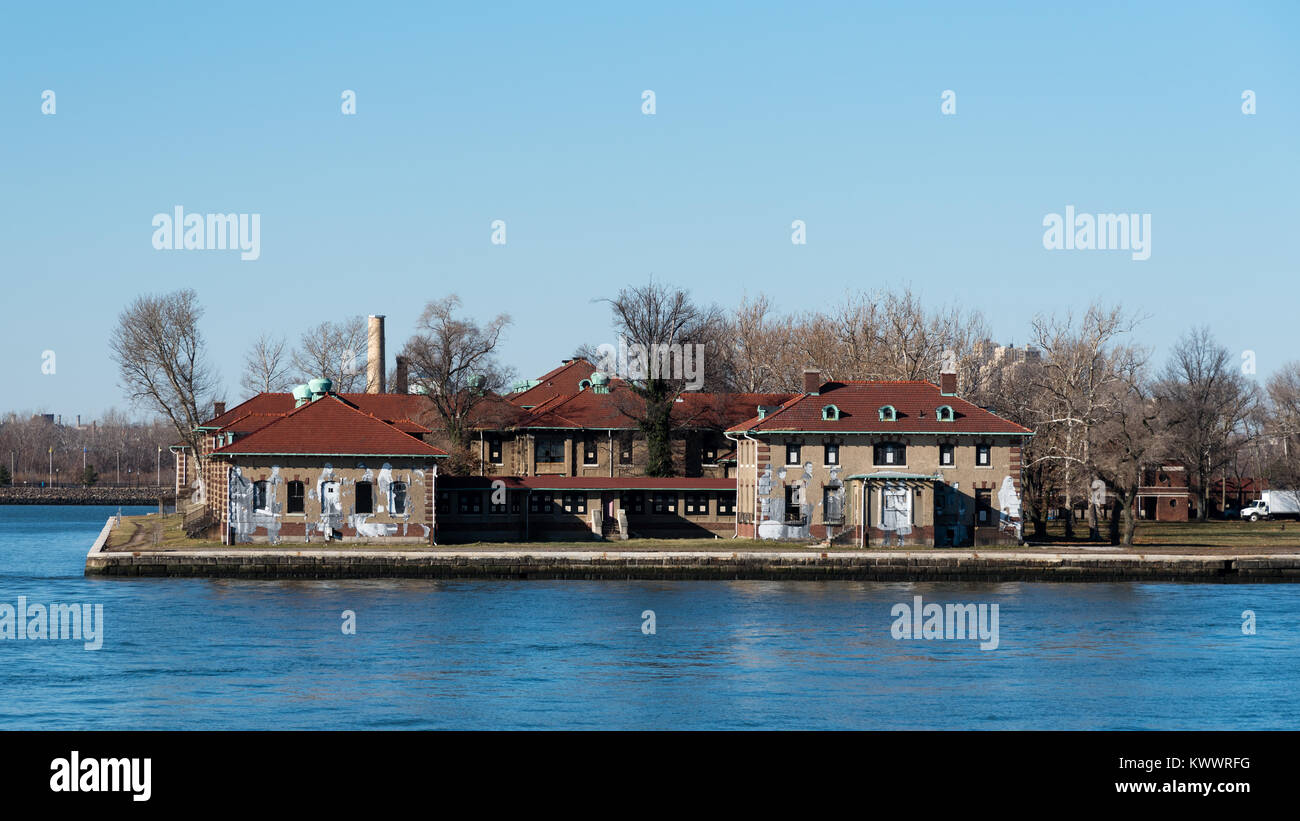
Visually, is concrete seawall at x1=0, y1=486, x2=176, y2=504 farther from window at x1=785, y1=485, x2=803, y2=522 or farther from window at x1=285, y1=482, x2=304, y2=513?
window at x1=785, y1=485, x2=803, y2=522

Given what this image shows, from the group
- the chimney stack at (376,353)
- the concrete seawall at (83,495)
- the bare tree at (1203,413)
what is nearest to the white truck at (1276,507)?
the bare tree at (1203,413)

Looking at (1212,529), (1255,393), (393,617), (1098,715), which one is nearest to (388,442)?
(393,617)

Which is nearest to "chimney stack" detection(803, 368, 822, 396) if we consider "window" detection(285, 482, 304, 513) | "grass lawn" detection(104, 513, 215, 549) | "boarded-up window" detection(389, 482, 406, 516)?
"boarded-up window" detection(389, 482, 406, 516)

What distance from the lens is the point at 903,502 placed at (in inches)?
2451

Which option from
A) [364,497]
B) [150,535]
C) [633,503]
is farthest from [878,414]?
[150,535]

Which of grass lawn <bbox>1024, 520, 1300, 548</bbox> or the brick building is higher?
the brick building

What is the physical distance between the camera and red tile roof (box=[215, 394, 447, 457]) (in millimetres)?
60406

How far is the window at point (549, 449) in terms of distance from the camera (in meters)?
76.8

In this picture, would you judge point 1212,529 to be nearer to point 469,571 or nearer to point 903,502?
point 903,502

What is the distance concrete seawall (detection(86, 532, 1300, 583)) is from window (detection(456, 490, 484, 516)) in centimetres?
873

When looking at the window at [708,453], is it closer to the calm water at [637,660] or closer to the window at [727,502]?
the window at [727,502]

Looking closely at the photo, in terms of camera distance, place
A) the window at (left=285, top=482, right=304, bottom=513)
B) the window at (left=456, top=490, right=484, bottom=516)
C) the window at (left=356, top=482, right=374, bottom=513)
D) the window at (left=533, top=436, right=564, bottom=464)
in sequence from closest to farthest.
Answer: the window at (left=285, top=482, right=304, bottom=513), the window at (left=356, top=482, right=374, bottom=513), the window at (left=456, top=490, right=484, bottom=516), the window at (left=533, top=436, right=564, bottom=464)

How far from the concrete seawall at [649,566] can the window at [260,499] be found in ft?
10.0
